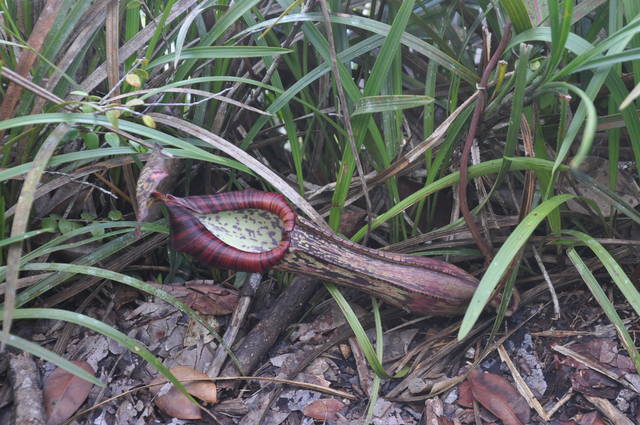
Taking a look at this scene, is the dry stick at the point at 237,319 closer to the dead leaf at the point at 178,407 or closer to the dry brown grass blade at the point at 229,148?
the dead leaf at the point at 178,407

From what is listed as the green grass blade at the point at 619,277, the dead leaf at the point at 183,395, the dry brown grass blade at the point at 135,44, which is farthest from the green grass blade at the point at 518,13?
the dead leaf at the point at 183,395

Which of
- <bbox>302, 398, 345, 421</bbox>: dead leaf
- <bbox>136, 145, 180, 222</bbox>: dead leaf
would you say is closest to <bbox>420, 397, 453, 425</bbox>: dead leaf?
<bbox>302, 398, 345, 421</bbox>: dead leaf

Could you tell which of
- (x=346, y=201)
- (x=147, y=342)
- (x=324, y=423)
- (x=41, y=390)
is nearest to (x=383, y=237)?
(x=346, y=201)

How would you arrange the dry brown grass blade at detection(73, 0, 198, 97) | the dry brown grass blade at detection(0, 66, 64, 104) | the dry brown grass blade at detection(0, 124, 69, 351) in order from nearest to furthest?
1. the dry brown grass blade at detection(0, 124, 69, 351)
2. the dry brown grass blade at detection(0, 66, 64, 104)
3. the dry brown grass blade at detection(73, 0, 198, 97)

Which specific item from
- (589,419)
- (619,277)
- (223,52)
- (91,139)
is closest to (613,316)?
(619,277)

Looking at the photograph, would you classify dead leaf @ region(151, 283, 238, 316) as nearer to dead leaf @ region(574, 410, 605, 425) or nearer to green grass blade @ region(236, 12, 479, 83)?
green grass blade @ region(236, 12, 479, 83)

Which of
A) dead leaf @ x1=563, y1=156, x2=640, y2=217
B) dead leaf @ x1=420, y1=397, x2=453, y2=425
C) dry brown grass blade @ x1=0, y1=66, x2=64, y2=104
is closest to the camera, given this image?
dry brown grass blade @ x1=0, y1=66, x2=64, y2=104

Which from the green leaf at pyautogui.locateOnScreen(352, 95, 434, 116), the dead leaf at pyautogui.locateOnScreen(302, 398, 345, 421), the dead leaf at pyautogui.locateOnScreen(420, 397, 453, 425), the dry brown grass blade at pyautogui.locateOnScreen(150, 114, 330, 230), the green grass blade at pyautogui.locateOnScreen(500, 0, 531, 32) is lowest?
the dead leaf at pyautogui.locateOnScreen(302, 398, 345, 421)

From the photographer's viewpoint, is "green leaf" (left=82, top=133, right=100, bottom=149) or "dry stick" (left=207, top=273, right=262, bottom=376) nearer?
"green leaf" (left=82, top=133, right=100, bottom=149)

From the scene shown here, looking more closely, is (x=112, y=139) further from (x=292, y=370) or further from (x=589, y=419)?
(x=589, y=419)
